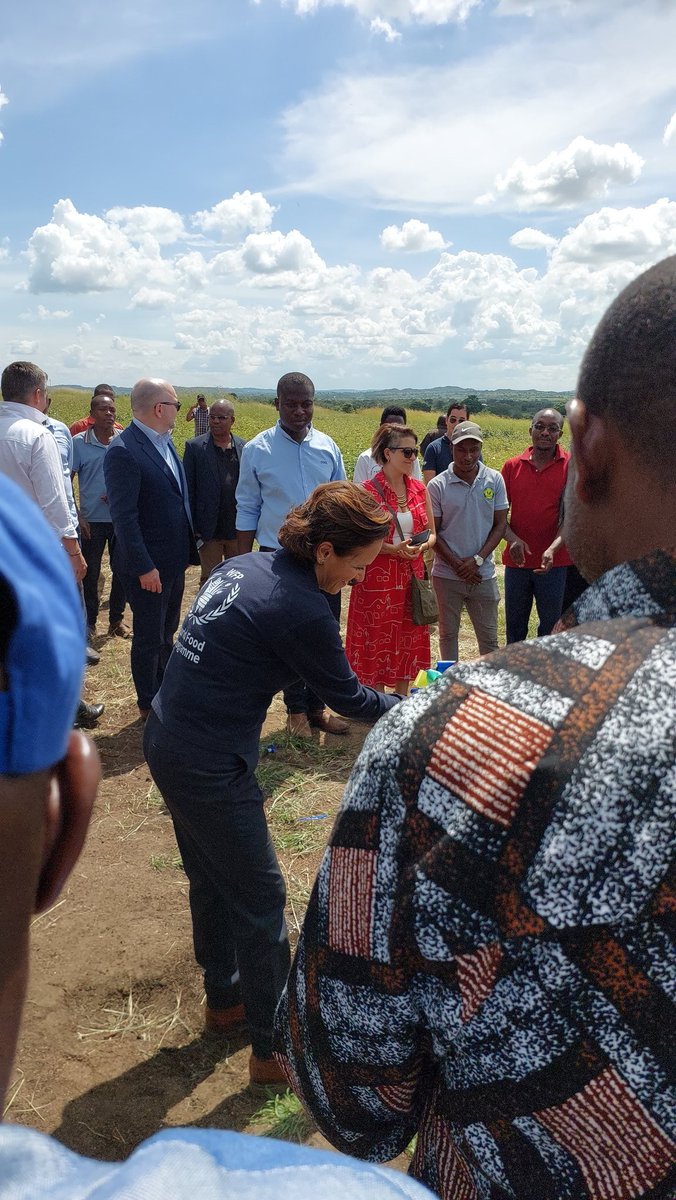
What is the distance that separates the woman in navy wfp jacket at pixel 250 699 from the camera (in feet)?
8.47

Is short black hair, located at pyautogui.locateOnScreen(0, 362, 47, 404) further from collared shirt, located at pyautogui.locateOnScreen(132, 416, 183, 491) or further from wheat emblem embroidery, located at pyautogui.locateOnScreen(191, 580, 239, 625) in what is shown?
wheat emblem embroidery, located at pyautogui.locateOnScreen(191, 580, 239, 625)

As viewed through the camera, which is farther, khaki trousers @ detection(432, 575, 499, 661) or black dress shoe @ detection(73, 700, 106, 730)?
khaki trousers @ detection(432, 575, 499, 661)

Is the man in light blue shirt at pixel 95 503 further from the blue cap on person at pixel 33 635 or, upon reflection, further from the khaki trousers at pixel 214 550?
the blue cap on person at pixel 33 635

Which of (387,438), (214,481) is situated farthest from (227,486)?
(387,438)

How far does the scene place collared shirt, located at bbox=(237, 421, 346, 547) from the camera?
550 centimetres

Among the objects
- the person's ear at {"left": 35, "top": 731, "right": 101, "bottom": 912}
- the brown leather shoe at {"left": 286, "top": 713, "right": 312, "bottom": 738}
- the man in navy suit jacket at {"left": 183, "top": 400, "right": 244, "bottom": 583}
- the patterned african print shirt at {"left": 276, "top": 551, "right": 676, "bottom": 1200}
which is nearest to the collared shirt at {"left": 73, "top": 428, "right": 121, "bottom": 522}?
the man in navy suit jacket at {"left": 183, "top": 400, "right": 244, "bottom": 583}

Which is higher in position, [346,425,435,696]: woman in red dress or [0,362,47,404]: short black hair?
[0,362,47,404]: short black hair

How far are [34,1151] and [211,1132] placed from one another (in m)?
0.12

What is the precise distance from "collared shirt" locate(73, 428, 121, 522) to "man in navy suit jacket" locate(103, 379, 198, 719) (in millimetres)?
2194

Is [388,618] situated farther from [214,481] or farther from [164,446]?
[214,481]

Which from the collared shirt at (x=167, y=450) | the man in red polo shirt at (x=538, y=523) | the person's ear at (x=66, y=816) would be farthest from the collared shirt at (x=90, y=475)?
the person's ear at (x=66, y=816)

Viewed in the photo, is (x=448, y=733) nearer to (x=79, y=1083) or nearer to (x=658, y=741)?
(x=658, y=741)

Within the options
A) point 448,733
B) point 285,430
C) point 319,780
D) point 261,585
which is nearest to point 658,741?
point 448,733

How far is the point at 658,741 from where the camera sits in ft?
2.77
